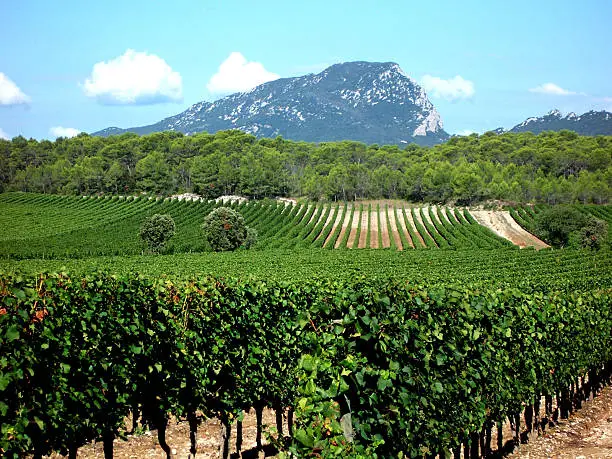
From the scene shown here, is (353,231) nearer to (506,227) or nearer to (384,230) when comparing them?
(384,230)

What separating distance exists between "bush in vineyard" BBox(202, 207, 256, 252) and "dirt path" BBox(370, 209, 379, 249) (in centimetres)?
1688

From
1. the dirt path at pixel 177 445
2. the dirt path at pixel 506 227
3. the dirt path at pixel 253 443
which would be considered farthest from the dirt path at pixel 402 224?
the dirt path at pixel 177 445

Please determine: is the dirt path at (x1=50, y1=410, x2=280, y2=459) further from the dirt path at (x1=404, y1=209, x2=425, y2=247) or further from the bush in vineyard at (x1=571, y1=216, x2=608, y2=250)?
the bush in vineyard at (x1=571, y1=216, x2=608, y2=250)

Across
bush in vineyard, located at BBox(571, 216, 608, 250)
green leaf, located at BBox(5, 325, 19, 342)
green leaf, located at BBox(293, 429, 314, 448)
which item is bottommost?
bush in vineyard, located at BBox(571, 216, 608, 250)

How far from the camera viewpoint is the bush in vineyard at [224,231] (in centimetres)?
5762

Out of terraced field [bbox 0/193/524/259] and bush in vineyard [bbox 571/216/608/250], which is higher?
terraced field [bbox 0/193/524/259]

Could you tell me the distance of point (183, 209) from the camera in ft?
287

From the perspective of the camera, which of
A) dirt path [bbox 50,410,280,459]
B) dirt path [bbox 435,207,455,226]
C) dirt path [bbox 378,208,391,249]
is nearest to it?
dirt path [bbox 50,410,280,459]

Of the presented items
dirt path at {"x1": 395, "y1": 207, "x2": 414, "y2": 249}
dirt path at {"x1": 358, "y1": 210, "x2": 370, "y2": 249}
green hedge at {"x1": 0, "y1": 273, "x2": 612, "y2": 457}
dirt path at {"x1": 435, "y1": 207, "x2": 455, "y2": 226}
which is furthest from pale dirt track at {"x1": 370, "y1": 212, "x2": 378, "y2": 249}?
green hedge at {"x1": 0, "y1": 273, "x2": 612, "y2": 457}

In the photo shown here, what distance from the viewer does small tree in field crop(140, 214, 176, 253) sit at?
187 feet

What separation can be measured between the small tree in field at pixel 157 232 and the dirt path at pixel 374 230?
954 inches

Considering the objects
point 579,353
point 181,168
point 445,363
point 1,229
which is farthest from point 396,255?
point 181,168

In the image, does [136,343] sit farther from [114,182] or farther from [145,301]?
[114,182]

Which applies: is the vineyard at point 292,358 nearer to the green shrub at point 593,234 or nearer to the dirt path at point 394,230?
the green shrub at point 593,234
